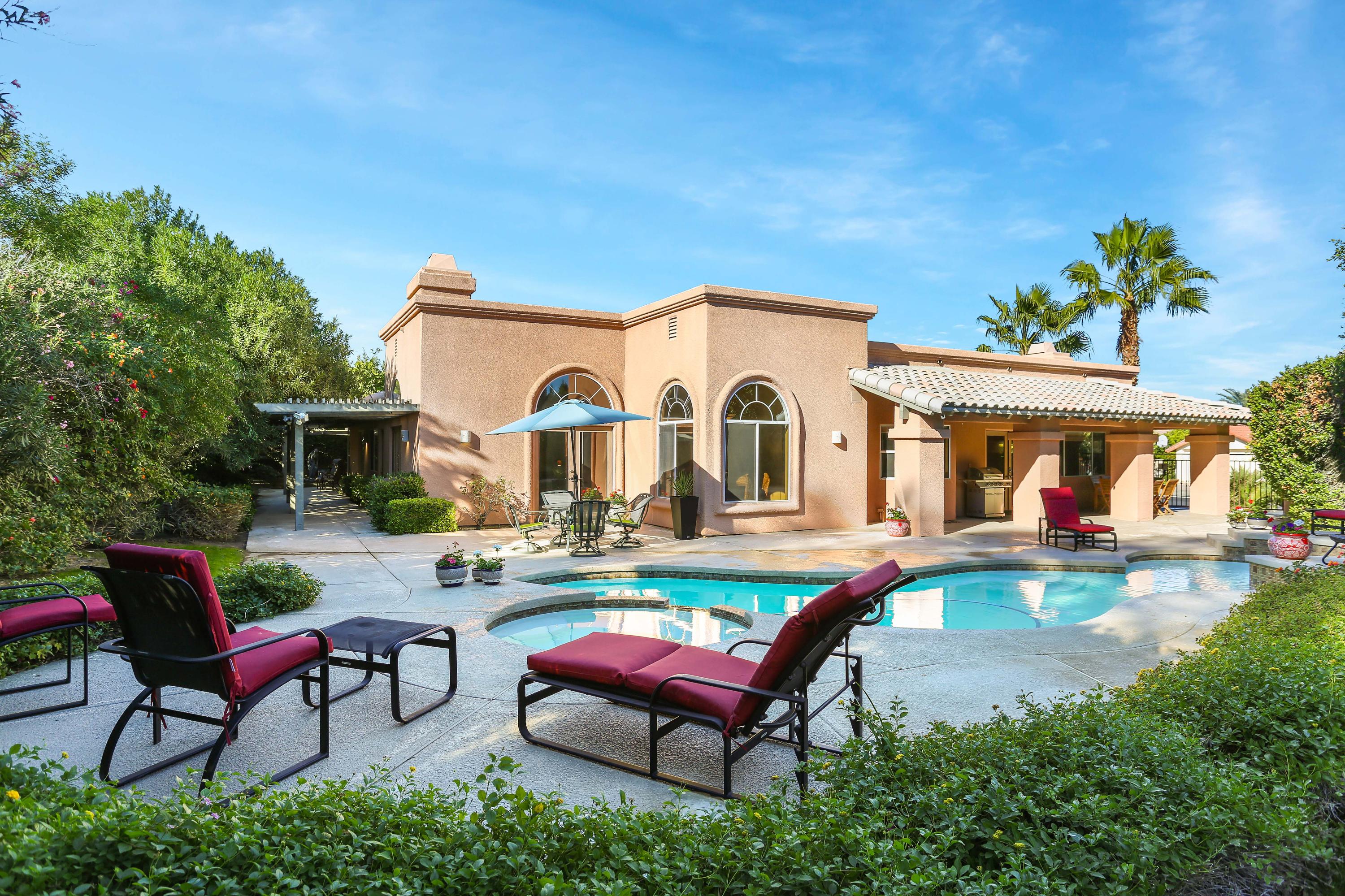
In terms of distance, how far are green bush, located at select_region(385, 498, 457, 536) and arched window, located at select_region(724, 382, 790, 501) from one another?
5.63 metres

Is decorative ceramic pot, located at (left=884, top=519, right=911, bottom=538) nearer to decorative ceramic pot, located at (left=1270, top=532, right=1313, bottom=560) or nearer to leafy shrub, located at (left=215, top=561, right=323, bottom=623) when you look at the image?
decorative ceramic pot, located at (left=1270, top=532, right=1313, bottom=560)

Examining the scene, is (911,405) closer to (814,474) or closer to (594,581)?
(814,474)

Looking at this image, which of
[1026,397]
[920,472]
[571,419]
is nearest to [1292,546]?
[920,472]

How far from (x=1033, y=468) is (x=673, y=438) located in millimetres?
7899

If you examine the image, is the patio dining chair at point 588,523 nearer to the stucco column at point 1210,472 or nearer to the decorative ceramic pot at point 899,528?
the decorative ceramic pot at point 899,528

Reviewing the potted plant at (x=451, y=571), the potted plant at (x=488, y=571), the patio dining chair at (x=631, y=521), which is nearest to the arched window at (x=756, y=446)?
the patio dining chair at (x=631, y=521)

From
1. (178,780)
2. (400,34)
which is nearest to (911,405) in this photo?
(400,34)

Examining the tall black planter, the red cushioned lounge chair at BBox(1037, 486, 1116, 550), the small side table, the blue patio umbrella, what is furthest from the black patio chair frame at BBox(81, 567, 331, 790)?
the red cushioned lounge chair at BBox(1037, 486, 1116, 550)

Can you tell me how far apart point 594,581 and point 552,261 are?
1908cm

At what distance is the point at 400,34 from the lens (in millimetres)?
10641

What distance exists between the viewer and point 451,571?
8.38 m

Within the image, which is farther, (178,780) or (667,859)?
(178,780)

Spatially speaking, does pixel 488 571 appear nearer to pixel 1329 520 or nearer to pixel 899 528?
pixel 899 528

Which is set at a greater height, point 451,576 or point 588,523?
point 588,523
